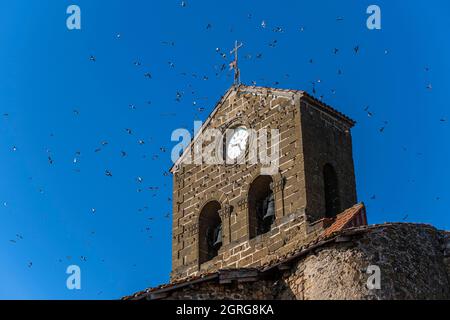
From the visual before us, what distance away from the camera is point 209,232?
2511 centimetres

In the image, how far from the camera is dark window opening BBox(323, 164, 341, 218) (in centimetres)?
2373

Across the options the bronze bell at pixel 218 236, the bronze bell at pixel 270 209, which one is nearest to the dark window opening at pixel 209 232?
the bronze bell at pixel 218 236

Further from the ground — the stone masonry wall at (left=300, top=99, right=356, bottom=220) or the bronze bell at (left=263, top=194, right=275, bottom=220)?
the stone masonry wall at (left=300, top=99, right=356, bottom=220)

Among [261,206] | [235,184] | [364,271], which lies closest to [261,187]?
[261,206]

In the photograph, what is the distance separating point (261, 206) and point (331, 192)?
161 cm

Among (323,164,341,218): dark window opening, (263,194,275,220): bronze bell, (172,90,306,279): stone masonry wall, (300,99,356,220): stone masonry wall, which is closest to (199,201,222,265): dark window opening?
(172,90,306,279): stone masonry wall

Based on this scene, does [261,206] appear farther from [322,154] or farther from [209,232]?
[322,154]

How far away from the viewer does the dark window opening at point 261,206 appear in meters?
23.7

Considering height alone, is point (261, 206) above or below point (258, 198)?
below

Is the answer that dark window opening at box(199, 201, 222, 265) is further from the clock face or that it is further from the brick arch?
the clock face

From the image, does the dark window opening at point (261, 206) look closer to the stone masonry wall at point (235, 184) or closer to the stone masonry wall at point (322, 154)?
the stone masonry wall at point (235, 184)

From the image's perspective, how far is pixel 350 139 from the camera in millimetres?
25266
